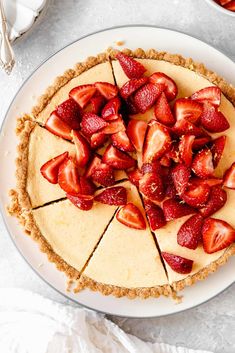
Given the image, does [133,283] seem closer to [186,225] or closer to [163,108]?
[186,225]

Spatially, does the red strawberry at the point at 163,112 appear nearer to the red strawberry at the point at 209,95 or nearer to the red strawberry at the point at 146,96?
the red strawberry at the point at 146,96

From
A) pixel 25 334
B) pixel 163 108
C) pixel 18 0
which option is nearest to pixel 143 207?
pixel 163 108

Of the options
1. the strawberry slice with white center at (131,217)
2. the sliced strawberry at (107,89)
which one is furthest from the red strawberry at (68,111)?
the strawberry slice with white center at (131,217)

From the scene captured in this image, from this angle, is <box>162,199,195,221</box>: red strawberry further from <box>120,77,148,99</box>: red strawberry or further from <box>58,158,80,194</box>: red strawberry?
<box>120,77,148,99</box>: red strawberry

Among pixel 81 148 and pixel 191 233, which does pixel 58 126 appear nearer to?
pixel 81 148

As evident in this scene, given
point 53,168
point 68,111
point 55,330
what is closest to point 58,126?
point 68,111
